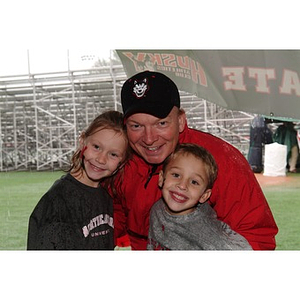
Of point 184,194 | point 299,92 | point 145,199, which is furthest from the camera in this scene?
point 299,92

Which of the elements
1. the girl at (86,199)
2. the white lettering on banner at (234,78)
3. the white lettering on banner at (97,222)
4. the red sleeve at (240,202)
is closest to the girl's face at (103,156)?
the girl at (86,199)

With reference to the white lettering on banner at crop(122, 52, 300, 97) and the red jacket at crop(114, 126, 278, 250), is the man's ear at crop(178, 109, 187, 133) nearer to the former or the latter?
the red jacket at crop(114, 126, 278, 250)

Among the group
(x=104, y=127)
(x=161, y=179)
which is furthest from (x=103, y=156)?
(x=161, y=179)

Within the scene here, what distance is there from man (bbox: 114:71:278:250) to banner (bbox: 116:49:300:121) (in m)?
0.15

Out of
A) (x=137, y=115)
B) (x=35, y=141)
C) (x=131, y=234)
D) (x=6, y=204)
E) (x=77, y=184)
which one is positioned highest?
(x=137, y=115)

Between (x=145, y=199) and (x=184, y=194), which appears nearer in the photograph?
(x=184, y=194)

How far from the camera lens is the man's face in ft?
4.41

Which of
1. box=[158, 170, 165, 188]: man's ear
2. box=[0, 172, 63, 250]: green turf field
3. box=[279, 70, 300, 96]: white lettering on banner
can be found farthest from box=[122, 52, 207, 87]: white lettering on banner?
box=[0, 172, 63, 250]: green turf field

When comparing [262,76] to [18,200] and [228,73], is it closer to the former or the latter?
[228,73]
